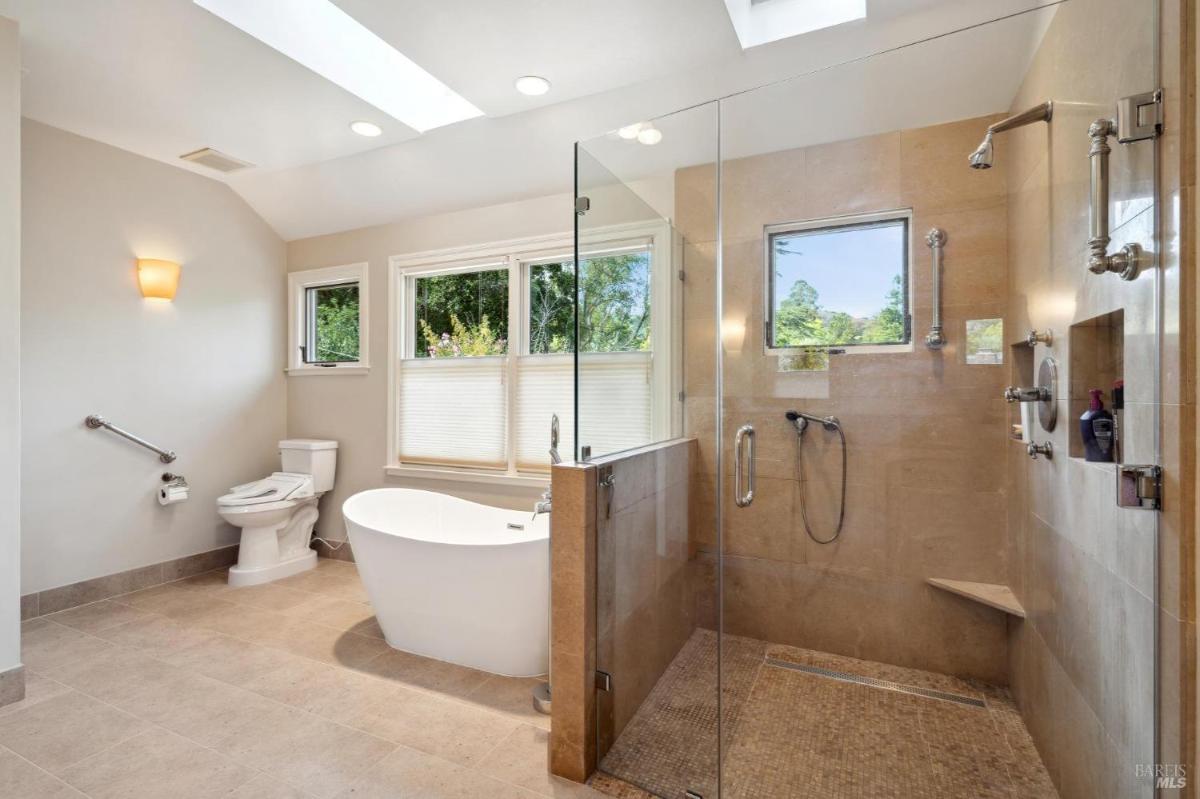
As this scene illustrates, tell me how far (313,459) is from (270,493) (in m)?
0.34

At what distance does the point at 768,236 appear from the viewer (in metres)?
2.17

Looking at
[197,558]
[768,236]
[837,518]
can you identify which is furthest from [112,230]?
[837,518]

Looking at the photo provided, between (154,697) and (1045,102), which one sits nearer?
(1045,102)

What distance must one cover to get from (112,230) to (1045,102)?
4.43 m

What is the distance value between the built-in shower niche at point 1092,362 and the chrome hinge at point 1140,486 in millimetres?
111

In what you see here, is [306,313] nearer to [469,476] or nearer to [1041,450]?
[469,476]

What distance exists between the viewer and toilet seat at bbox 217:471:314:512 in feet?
11.3

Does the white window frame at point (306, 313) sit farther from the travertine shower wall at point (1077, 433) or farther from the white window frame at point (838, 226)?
the travertine shower wall at point (1077, 433)

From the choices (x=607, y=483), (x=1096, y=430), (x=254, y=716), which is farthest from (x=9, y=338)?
(x=1096, y=430)

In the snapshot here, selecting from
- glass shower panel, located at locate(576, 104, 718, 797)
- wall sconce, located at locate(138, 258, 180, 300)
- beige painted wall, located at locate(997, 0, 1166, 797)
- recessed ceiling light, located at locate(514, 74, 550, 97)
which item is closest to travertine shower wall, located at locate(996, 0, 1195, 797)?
beige painted wall, located at locate(997, 0, 1166, 797)

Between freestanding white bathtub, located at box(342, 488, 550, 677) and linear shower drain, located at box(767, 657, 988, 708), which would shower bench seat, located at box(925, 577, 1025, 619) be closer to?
linear shower drain, located at box(767, 657, 988, 708)

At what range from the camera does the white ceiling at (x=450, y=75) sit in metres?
2.03

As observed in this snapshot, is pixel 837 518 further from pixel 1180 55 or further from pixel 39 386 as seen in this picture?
pixel 39 386

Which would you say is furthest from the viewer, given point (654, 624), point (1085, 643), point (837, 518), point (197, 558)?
point (197, 558)
